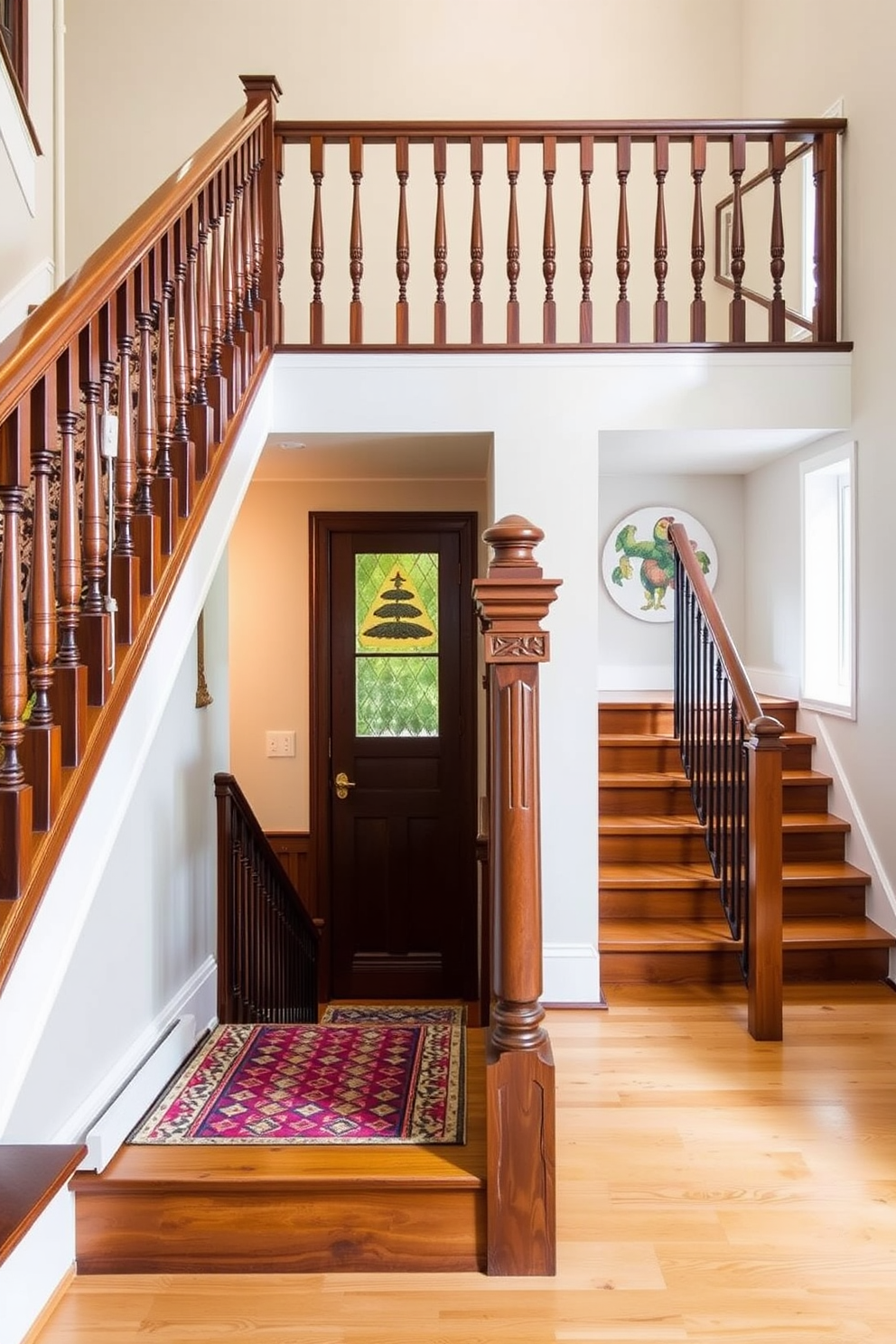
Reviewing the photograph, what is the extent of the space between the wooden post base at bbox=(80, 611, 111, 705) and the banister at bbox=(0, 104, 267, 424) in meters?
0.48

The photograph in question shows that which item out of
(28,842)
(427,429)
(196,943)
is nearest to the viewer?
(28,842)

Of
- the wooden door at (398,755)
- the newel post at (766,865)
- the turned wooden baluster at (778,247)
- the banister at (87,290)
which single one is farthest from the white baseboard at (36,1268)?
the turned wooden baluster at (778,247)

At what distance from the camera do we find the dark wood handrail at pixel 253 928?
3.84 metres

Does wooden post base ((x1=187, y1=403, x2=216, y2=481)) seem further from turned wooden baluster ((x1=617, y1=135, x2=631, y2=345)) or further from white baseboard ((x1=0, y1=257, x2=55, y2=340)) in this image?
turned wooden baluster ((x1=617, y1=135, x2=631, y2=345))

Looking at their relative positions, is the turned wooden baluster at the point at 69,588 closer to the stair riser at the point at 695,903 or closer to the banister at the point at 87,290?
the banister at the point at 87,290

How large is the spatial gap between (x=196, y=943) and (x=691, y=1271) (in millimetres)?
2044

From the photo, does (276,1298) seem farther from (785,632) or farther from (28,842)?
(785,632)

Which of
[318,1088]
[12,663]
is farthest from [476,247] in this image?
[318,1088]

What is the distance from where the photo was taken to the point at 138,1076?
267 centimetres

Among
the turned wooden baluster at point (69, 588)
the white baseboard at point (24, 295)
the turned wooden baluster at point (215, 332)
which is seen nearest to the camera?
the turned wooden baluster at point (69, 588)

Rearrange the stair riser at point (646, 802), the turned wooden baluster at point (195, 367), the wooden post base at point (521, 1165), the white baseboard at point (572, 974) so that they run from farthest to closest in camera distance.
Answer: the stair riser at point (646, 802) → the white baseboard at point (572, 974) → the turned wooden baluster at point (195, 367) → the wooden post base at point (521, 1165)

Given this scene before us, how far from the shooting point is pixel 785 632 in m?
5.13

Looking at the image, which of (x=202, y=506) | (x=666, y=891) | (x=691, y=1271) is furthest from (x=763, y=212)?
(x=691, y=1271)

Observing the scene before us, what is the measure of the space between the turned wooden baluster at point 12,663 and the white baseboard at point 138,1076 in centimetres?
94
